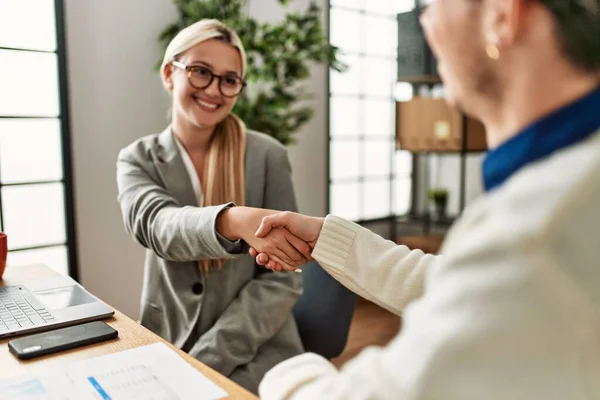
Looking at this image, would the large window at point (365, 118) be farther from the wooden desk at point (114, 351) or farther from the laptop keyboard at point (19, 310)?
the wooden desk at point (114, 351)

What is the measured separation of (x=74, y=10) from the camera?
9.39 feet

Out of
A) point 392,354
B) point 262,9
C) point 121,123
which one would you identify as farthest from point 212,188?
point 262,9

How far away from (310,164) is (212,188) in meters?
2.58

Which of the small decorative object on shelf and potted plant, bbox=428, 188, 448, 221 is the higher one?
the small decorative object on shelf

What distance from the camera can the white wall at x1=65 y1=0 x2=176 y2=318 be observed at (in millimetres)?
2926

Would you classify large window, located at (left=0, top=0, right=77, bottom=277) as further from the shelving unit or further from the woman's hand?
the shelving unit

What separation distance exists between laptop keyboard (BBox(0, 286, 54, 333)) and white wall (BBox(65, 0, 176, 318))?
5.31 feet

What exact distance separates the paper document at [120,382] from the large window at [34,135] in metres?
2.15

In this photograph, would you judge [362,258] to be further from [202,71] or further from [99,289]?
[99,289]

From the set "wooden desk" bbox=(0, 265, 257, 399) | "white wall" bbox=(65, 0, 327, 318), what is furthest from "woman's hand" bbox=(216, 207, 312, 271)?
"white wall" bbox=(65, 0, 327, 318)

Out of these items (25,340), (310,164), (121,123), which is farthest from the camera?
(310,164)

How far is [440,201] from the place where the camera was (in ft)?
15.3

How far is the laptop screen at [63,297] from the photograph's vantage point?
4.33 feet

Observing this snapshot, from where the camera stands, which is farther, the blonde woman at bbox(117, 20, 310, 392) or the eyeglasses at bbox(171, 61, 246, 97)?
the eyeglasses at bbox(171, 61, 246, 97)
